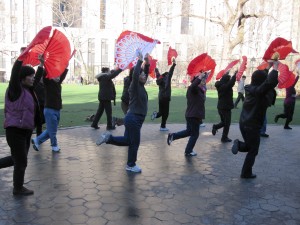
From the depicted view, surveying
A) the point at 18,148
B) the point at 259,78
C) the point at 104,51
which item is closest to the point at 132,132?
the point at 18,148

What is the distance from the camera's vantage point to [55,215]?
13.7ft

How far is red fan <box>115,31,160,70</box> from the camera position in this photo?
601 cm

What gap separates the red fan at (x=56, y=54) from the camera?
5199mm

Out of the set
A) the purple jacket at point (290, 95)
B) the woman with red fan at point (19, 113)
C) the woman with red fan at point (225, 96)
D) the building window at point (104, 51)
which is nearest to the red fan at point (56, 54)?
the woman with red fan at point (19, 113)

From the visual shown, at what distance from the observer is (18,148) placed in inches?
178

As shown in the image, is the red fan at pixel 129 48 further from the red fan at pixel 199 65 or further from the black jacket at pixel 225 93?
the black jacket at pixel 225 93

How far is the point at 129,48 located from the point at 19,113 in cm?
237

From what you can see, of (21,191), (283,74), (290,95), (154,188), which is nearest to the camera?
(21,191)

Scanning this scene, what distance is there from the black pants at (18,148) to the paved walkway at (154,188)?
1.04 ft

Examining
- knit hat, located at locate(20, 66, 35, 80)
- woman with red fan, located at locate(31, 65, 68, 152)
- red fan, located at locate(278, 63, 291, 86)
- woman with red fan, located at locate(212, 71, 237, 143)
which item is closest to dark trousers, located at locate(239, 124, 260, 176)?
red fan, located at locate(278, 63, 291, 86)

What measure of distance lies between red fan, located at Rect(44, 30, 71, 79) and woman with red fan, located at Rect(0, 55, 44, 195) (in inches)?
25.8

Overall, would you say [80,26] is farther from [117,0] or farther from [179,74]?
[179,74]

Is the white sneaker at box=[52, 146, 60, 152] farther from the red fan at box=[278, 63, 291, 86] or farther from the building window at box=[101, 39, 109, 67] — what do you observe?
the building window at box=[101, 39, 109, 67]

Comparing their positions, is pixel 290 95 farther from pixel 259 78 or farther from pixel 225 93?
pixel 259 78
